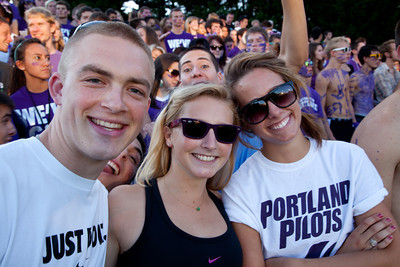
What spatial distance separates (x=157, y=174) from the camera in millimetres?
2096

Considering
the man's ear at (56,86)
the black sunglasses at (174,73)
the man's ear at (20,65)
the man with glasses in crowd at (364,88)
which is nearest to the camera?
the man's ear at (56,86)

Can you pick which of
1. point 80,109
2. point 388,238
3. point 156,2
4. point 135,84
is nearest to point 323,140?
point 388,238

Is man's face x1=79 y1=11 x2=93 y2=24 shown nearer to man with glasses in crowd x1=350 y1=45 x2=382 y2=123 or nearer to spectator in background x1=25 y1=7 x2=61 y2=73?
spectator in background x1=25 y1=7 x2=61 y2=73

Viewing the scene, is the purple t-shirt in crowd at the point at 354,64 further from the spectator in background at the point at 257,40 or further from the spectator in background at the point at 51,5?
the spectator in background at the point at 51,5

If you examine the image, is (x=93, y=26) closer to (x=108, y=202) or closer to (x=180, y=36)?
(x=108, y=202)

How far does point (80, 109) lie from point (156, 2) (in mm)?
24954

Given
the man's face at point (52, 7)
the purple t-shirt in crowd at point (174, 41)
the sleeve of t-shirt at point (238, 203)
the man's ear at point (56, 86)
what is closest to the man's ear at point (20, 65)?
the man's ear at point (56, 86)

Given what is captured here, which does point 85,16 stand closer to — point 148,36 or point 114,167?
point 148,36

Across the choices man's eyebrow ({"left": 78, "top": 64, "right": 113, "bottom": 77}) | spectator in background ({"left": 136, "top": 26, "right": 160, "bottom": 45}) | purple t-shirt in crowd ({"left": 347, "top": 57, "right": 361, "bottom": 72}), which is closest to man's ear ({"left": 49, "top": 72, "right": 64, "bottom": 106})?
man's eyebrow ({"left": 78, "top": 64, "right": 113, "bottom": 77})

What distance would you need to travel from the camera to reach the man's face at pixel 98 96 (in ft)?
4.43

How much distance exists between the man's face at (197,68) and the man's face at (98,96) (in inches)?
77.3

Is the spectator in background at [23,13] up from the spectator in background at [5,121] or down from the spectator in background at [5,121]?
up

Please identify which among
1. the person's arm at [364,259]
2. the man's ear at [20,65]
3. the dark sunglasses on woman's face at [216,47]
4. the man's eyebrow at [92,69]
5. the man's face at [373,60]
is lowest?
the person's arm at [364,259]

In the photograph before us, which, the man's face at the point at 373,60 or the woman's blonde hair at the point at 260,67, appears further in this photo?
the man's face at the point at 373,60
